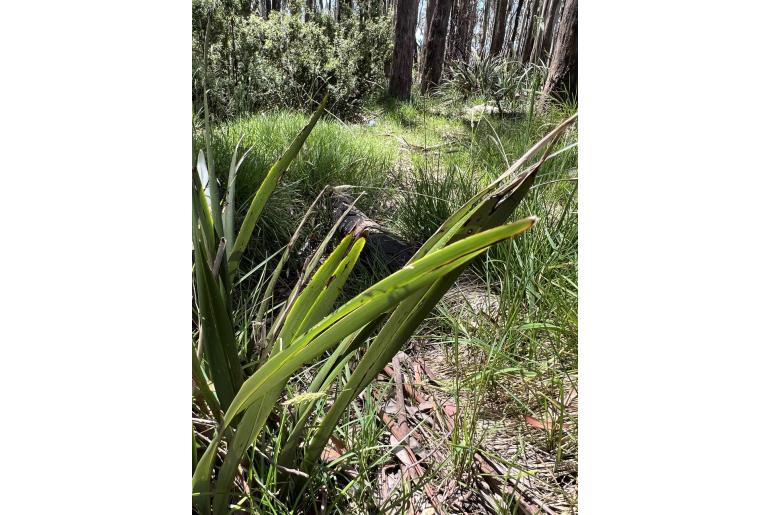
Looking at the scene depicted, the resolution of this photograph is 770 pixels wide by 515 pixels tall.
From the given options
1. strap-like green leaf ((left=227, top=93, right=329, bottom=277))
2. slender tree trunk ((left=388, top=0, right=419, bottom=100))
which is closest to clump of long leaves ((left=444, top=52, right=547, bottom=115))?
slender tree trunk ((left=388, top=0, right=419, bottom=100))

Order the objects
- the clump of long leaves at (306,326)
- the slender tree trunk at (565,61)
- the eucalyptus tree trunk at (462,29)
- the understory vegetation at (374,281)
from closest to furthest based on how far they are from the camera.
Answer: the clump of long leaves at (306,326)
the understory vegetation at (374,281)
the slender tree trunk at (565,61)
the eucalyptus tree trunk at (462,29)

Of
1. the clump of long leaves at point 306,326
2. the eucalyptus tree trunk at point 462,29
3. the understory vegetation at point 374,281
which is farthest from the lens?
the eucalyptus tree trunk at point 462,29

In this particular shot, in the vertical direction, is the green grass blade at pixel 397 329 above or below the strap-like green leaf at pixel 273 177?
below

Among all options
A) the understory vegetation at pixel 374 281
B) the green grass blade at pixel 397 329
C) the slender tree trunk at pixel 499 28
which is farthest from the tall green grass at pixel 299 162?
the green grass blade at pixel 397 329

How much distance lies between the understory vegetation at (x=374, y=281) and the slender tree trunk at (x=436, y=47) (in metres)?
0.02

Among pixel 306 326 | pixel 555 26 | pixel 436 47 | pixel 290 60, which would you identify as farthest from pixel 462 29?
pixel 306 326

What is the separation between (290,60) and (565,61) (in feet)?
1.47

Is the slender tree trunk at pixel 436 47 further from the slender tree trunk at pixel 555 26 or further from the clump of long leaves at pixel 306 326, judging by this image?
the clump of long leaves at pixel 306 326

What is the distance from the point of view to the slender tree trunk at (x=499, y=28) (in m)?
0.78

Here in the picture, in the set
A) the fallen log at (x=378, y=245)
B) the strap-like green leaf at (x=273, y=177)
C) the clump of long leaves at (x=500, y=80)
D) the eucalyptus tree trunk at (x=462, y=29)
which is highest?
the eucalyptus tree trunk at (x=462, y=29)
